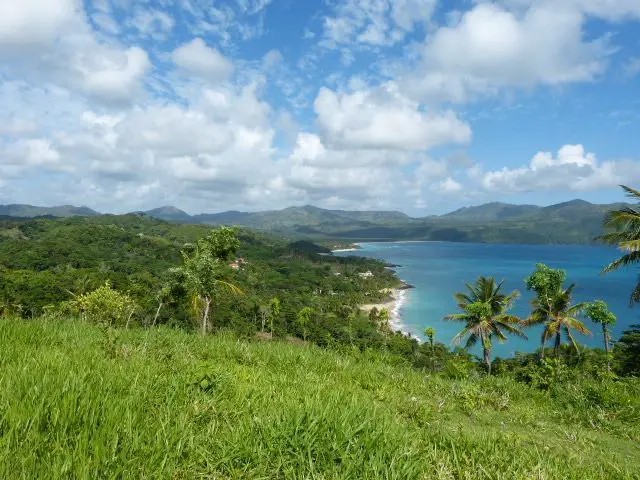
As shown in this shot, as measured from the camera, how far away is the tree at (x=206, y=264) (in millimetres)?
26156

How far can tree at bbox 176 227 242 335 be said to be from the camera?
2616 centimetres

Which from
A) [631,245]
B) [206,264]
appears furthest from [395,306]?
[631,245]

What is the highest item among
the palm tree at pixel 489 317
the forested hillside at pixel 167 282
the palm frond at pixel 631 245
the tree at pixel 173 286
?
the palm frond at pixel 631 245

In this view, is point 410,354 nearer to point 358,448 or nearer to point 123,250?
point 358,448

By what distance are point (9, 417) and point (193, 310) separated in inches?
1072

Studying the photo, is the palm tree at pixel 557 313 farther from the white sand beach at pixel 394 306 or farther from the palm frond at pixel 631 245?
the white sand beach at pixel 394 306

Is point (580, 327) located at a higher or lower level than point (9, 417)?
lower

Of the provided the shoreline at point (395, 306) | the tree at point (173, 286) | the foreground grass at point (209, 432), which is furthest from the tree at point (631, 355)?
the shoreline at point (395, 306)

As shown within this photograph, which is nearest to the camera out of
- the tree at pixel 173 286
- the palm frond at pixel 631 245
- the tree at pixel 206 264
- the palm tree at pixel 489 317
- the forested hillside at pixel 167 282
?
the palm frond at pixel 631 245

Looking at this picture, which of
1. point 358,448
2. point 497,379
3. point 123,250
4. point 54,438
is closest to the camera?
point 54,438

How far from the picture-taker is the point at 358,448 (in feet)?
8.34

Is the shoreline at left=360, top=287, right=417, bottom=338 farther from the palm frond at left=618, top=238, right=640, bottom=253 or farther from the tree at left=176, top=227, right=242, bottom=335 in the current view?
the palm frond at left=618, top=238, right=640, bottom=253

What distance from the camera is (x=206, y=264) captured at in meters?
25.9

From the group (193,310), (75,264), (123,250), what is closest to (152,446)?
A: (193,310)
